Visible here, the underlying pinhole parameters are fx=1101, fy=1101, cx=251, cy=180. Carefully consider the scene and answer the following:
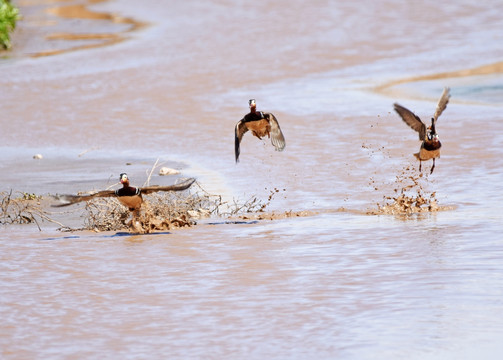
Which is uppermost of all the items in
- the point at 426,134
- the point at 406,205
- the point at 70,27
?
the point at 70,27

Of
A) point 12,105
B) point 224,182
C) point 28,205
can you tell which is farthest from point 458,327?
point 12,105

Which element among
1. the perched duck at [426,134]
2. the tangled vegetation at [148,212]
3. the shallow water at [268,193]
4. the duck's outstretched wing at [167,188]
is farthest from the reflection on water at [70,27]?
the duck's outstretched wing at [167,188]

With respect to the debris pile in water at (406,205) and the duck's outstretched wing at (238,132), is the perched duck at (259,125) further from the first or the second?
the debris pile in water at (406,205)

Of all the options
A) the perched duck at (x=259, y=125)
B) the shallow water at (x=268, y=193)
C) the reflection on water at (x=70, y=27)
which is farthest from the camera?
the reflection on water at (x=70, y=27)

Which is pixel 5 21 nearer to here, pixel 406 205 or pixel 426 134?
pixel 406 205

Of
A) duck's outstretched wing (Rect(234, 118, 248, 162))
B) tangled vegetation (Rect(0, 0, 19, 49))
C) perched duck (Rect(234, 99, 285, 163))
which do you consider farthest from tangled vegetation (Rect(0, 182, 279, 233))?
tangled vegetation (Rect(0, 0, 19, 49))

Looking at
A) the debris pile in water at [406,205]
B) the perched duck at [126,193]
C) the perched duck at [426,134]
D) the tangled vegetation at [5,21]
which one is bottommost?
the debris pile in water at [406,205]

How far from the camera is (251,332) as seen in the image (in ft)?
27.5

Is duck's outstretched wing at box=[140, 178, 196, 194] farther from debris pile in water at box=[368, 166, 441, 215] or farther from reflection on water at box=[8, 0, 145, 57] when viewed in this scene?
reflection on water at box=[8, 0, 145, 57]

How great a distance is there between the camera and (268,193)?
14.6 meters

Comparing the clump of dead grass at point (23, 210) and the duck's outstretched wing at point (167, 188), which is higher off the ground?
the duck's outstretched wing at point (167, 188)

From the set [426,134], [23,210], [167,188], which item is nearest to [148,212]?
[167,188]

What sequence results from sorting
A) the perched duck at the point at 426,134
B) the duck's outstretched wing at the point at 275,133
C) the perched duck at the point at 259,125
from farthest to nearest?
the duck's outstretched wing at the point at 275,133, the perched duck at the point at 259,125, the perched duck at the point at 426,134

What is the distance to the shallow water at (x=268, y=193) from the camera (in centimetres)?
845
